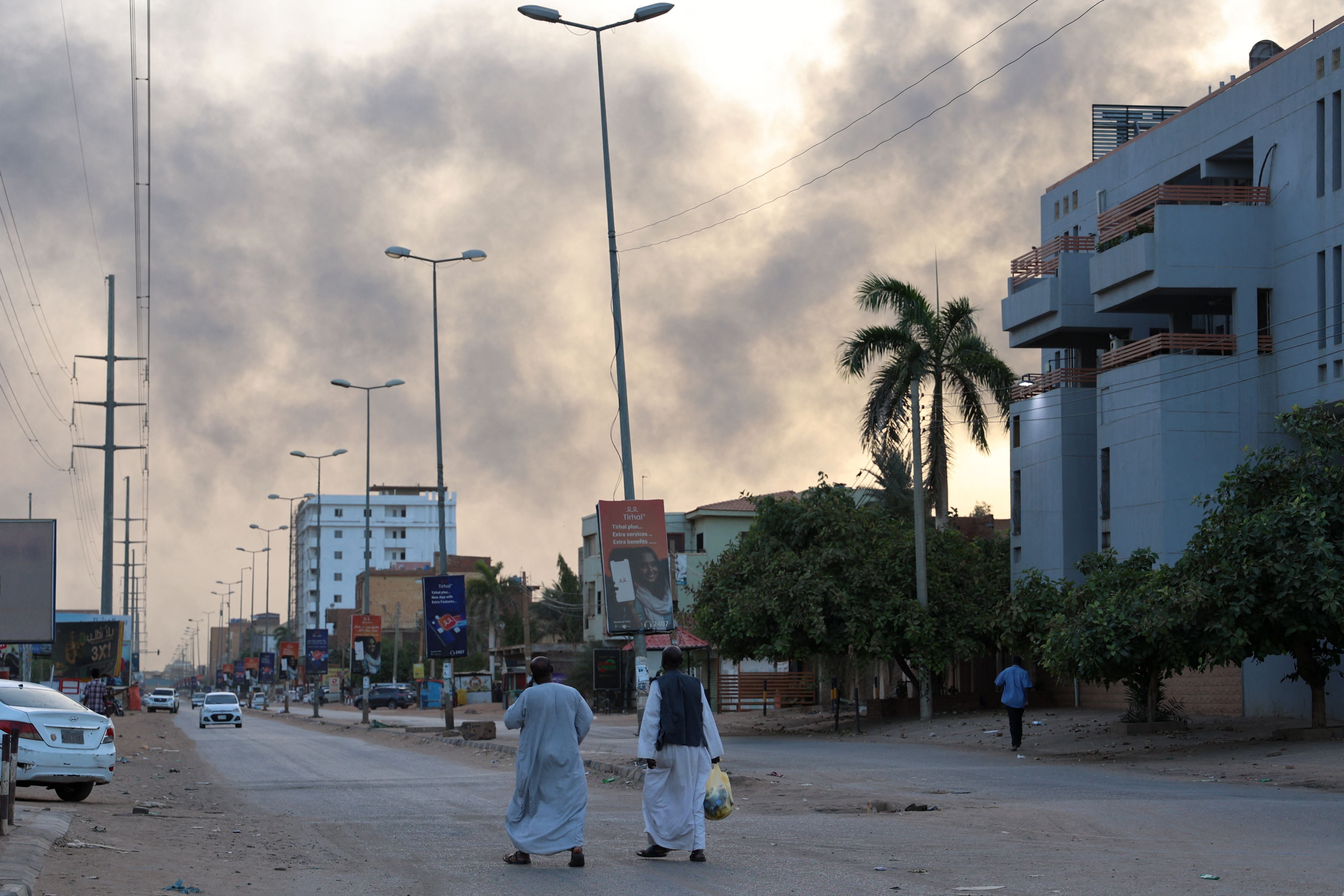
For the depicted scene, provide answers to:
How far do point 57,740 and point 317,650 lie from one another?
52.6m

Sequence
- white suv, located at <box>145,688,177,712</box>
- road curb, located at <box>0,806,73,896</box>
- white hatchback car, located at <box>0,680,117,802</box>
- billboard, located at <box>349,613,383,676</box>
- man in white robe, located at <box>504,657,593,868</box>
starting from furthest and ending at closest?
white suv, located at <box>145,688,177,712</box>, billboard, located at <box>349,613,383,676</box>, white hatchback car, located at <box>0,680,117,802</box>, man in white robe, located at <box>504,657,593,868</box>, road curb, located at <box>0,806,73,896</box>

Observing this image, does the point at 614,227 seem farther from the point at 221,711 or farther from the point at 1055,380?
the point at 221,711

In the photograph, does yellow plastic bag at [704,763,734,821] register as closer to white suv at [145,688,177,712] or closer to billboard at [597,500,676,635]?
billboard at [597,500,676,635]

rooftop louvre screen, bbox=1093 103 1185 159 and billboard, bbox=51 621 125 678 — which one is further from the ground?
rooftop louvre screen, bbox=1093 103 1185 159

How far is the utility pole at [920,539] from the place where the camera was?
37.2m

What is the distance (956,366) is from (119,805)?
2703 cm

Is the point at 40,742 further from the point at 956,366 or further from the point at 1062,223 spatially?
the point at 1062,223

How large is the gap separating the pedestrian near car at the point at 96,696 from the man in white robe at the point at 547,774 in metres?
33.9

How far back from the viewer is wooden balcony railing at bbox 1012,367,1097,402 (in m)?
39.8

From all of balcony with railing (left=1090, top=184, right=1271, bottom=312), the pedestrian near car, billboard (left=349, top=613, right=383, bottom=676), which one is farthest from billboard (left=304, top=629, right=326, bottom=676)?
balcony with railing (left=1090, top=184, right=1271, bottom=312)

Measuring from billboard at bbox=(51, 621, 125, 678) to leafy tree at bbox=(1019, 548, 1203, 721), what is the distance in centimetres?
4071

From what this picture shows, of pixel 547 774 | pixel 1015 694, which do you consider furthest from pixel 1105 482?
pixel 547 774

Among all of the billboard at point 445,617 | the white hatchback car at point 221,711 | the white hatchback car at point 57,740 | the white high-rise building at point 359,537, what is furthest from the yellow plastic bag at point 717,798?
the white high-rise building at point 359,537

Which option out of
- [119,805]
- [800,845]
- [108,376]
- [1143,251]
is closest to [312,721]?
[108,376]
